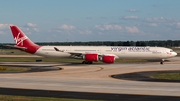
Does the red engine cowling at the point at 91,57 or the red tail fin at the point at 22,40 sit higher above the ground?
the red tail fin at the point at 22,40

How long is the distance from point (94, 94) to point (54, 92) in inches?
159

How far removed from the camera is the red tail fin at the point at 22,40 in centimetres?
5816

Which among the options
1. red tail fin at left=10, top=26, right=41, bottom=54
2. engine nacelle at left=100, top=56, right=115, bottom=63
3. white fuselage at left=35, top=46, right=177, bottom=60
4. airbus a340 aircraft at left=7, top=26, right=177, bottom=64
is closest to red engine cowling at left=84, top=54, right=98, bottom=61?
airbus a340 aircraft at left=7, top=26, right=177, bottom=64

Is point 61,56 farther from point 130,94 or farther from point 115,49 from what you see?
point 130,94

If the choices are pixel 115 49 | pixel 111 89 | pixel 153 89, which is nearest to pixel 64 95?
pixel 111 89

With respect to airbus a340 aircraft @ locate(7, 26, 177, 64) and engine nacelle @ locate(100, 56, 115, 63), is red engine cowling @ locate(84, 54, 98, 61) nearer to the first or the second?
airbus a340 aircraft @ locate(7, 26, 177, 64)

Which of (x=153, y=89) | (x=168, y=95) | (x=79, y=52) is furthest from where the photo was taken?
(x=79, y=52)

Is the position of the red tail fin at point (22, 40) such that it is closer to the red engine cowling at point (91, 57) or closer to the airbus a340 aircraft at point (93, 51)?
the airbus a340 aircraft at point (93, 51)

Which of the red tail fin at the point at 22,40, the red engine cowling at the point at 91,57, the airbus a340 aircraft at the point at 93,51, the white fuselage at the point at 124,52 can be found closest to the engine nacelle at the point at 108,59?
the airbus a340 aircraft at the point at 93,51

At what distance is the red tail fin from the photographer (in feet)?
191

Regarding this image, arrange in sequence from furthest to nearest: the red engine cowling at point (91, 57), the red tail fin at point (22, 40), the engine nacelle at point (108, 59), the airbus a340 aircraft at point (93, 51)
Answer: the red tail fin at point (22, 40), the airbus a340 aircraft at point (93, 51), the red engine cowling at point (91, 57), the engine nacelle at point (108, 59)

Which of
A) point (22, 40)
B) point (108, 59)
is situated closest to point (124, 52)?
point (108, 59)

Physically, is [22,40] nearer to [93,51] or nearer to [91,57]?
[93,51]

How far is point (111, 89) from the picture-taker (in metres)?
23.9
